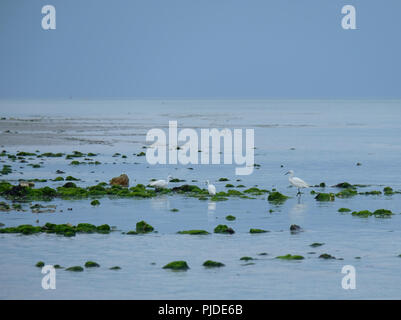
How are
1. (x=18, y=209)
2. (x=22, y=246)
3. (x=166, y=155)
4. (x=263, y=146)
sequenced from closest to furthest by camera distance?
(x=22, y=246), (x=18, y=209), (x=166, y=155), (x=263, y=146)

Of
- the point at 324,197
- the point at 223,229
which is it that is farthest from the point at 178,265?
the point at 324,197

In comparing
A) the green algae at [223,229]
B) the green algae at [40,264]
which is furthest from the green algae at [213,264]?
the green algae at [40,264]

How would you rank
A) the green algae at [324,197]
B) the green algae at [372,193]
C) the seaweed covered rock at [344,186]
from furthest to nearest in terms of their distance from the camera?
the seaweed covered rock at [344,186] < the green algae at [372,193] < the green algae at [324,197]

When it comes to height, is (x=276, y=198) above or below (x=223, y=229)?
above

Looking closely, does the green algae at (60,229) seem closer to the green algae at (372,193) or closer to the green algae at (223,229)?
the green algae at (223,229)

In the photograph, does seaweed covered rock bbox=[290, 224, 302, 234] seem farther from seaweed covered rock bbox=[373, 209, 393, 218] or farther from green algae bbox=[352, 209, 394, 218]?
seaweed covered rock bbox=[373, 209, 393, 218]

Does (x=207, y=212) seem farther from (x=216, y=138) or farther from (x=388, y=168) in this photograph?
(x=216, y=138)

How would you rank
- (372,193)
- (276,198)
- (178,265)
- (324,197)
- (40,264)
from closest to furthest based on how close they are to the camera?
(178,265), (40,264), (276,198), (324,197), (372,193)

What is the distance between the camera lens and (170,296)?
61.3 ft

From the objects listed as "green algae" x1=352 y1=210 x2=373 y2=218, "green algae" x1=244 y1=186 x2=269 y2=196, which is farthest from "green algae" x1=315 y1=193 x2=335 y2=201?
"green algae" x1=352 y1=210 x2=373 y2=218

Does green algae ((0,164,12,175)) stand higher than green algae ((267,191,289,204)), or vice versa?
green algae ((0,164,12,175))

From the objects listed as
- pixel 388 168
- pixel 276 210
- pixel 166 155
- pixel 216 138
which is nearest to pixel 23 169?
pixel 166 155

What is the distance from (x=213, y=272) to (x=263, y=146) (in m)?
46.0

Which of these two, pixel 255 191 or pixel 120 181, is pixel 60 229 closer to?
pixel 120 181
